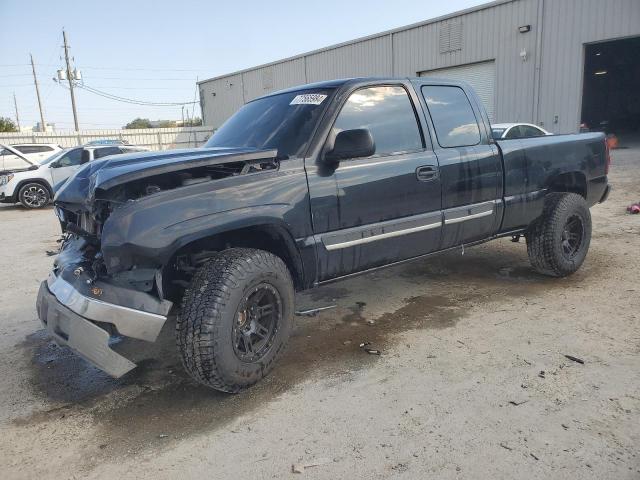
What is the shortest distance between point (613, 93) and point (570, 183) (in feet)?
102

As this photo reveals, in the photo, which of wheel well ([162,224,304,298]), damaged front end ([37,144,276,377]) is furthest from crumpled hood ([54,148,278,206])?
wheel well ([162,224,304,298])

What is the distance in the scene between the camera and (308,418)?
269cm

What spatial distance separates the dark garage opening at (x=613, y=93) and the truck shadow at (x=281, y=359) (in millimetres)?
25469

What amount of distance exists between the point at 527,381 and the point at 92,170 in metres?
3.09

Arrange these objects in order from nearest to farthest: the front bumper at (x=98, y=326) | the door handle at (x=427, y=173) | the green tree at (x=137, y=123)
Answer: the front bumper at (x=98, y=326) < the door handle at (x=427, y=173) < the green tree at (x=137, y=123)

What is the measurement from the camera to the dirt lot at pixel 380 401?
2316 mm

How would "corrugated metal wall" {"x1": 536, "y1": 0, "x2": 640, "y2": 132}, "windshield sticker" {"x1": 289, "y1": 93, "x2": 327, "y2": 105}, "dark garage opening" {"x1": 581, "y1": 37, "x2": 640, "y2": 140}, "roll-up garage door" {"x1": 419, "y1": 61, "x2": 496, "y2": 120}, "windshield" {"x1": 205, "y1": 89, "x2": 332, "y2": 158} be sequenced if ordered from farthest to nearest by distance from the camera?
1. "dark garage opening" {"x1": 581, "y1": 37, "x2": 640, "y2": 140}
2. "roll-up garage door" {"x1": 419, "y1": 61, "x2": 496, "y2": 120}
3. "corrugated metal wall" {"x1": 536, "y1": 0, "x2": 640, "y2": 132}
4. "windshield sticker" {"x1": 289, "y1": 93, "x2": 327, "y2": 105}
5. "windshield" {"x1": 205, "y1": 89, "x2": 332, "y2": 158}

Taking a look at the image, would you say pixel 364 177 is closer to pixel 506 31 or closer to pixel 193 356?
pixel 193 356

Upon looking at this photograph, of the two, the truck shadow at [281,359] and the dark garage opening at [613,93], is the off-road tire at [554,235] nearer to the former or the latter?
the truck shadow at [281,359]

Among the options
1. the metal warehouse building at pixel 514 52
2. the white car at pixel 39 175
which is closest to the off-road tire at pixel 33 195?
the white car at pixel 39 175

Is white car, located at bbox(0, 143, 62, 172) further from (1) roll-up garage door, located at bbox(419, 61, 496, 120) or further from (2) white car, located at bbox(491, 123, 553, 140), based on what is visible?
(1) roll-up garage door, located at bbox(419, 61, 496, 120)

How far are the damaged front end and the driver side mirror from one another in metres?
0.44

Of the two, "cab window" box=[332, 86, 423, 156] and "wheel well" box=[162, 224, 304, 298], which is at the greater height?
"cab window" box=[332, 86, 423, 156]

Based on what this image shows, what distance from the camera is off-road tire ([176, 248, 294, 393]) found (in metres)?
2.68
